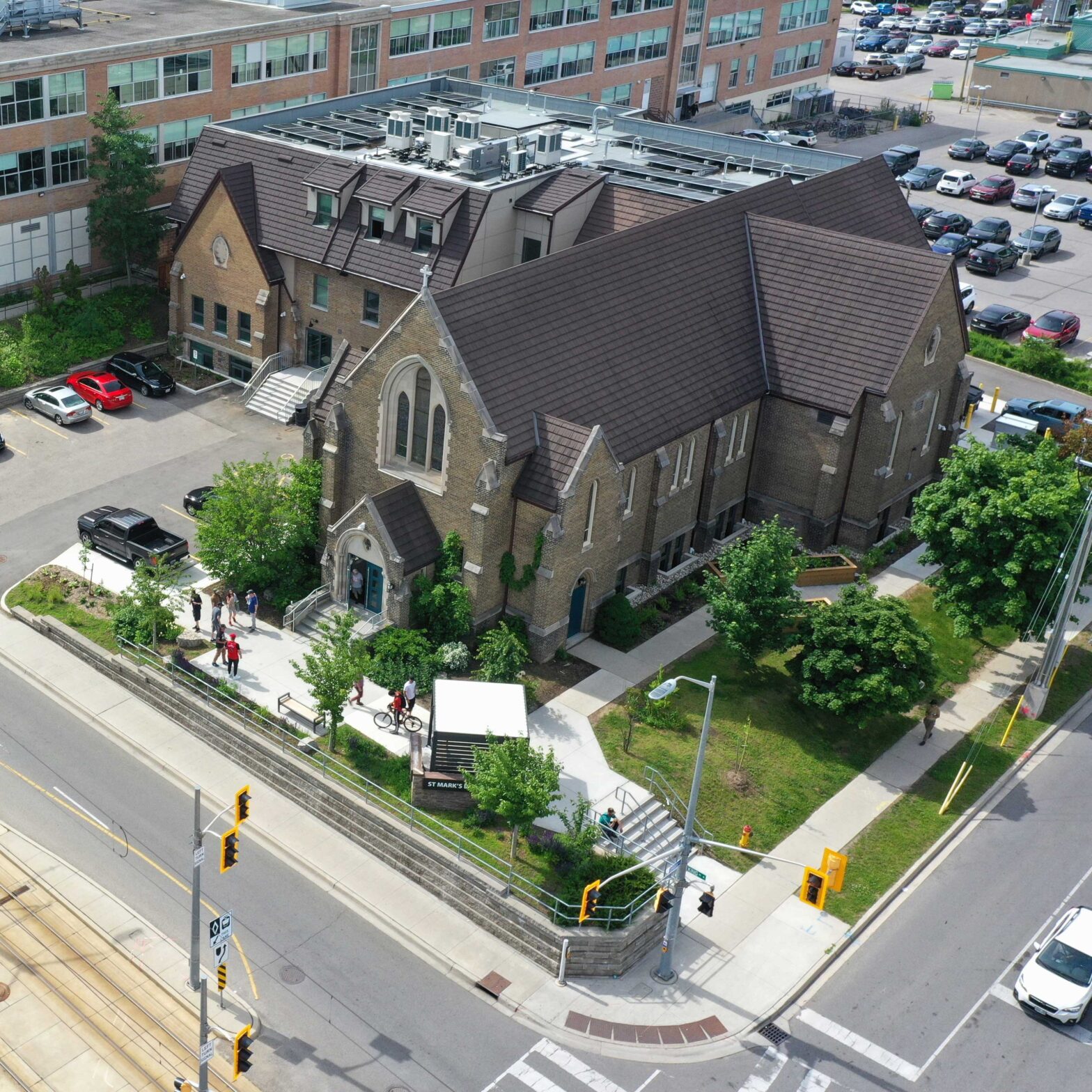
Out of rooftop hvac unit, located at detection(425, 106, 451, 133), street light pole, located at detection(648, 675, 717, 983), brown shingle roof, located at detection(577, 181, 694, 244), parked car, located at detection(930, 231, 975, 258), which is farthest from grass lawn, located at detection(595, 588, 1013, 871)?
parked car, located at detection(930, 231, 975, 258)

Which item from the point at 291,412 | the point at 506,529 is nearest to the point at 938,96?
the point at 291,412

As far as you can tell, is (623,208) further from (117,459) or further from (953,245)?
(953,245)

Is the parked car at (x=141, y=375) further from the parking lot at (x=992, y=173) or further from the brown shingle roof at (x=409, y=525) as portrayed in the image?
the parking lot at (x=992, y=173)

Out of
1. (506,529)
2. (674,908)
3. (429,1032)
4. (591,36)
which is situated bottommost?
(429,1032)

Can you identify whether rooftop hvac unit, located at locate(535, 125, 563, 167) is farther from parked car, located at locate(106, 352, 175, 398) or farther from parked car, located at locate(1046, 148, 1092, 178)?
parked car, located at locate(1046, 148, 1092, 178)

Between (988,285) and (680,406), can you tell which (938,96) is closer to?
(988,285)

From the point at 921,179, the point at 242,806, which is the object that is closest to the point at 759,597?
the point at 242,806
